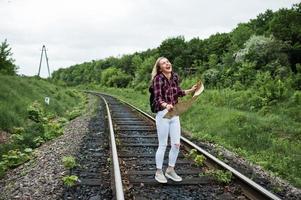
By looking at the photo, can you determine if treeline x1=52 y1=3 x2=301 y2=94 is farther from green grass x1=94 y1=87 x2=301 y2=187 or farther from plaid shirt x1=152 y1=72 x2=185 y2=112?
plaid shirt x1=152 y1=72 x2=185 y2=112

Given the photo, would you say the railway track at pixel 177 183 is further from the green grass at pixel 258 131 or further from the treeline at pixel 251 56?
the treeline at pixel 251 56

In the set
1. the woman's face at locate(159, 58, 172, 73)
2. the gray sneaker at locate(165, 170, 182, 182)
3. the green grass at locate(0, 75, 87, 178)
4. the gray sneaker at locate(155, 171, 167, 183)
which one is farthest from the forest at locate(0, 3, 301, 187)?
the woman's face at locate(159, 58, 172, 73)

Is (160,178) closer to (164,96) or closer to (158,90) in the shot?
(164,96)

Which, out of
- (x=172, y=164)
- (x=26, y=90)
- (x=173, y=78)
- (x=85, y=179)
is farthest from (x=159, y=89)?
(x=26, y=90)

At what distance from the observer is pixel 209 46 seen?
1946 inches

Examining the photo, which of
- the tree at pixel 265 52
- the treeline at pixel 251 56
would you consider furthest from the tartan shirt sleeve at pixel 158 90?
the tree at pixel 265 52

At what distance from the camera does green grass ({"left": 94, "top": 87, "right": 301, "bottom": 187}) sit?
29.8 feet

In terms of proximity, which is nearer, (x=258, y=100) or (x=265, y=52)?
(x=258, y=100)

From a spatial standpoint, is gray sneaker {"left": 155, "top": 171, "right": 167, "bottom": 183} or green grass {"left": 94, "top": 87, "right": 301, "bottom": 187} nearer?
gray sneaker {"left": 155, "top": 171, "right": 167, "bottom": 183}

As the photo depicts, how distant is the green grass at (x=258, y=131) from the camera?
909cm

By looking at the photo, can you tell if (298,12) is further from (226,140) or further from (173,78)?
(173,78)

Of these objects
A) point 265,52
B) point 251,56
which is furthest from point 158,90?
point 251,56

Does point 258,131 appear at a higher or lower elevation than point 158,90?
lower

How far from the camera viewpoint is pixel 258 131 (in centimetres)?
1231
